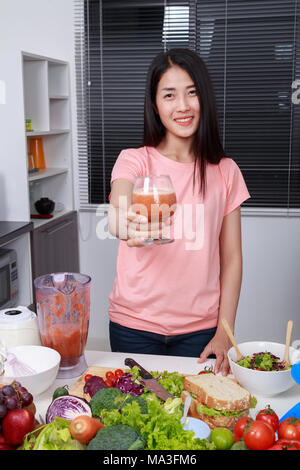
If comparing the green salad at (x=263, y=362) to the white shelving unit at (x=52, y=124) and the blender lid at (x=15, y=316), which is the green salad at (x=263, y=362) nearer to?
the blender lid at (x=15, y=316)

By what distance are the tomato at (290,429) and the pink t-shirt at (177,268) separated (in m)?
0.67

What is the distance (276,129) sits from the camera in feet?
11.0

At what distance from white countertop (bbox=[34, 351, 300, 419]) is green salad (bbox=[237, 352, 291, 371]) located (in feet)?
0.24

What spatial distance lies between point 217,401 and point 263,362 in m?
0.21

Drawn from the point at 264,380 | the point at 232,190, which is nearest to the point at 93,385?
the point at 264,380

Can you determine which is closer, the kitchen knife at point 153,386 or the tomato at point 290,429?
the tomato at point 290,429

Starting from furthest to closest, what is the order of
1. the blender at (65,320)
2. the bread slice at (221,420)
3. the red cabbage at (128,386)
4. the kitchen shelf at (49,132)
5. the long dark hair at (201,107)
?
the kitchen shelf at (49,132) < the long dark hair at (201,107) < the blender at (65,320) < the red cabbage at (128,386) < the bread slice at (221,420)

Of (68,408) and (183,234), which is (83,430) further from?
(183,234)

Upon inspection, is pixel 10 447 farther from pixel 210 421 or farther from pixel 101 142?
pixel 101 142

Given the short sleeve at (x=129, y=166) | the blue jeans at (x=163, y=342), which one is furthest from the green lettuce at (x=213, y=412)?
the short sleeve at (x=129, y=166)

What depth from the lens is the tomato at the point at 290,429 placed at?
3.14 feet

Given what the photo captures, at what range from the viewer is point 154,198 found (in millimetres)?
1251

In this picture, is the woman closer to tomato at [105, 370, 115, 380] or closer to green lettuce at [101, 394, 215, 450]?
tomato at [105, 370, 115, 380]

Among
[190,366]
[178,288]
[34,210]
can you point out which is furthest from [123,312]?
[34,210]
